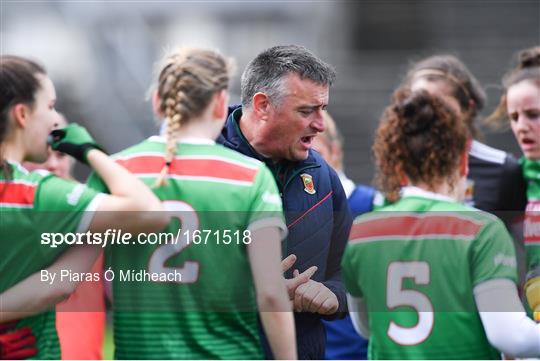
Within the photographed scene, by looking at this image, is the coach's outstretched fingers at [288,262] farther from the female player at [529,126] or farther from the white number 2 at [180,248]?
the female player at [529,126]

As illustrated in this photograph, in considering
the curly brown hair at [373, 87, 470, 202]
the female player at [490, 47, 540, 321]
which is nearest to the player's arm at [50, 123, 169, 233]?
the curly brown hair at [373, 87, 470, 202]

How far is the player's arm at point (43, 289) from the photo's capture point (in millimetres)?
3021

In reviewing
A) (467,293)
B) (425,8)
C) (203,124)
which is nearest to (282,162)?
(203,124)

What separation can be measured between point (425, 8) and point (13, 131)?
30.1ft

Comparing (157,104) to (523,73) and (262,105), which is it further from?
(523,73)

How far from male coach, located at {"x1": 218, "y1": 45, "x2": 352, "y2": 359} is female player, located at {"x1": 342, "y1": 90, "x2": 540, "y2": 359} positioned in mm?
109

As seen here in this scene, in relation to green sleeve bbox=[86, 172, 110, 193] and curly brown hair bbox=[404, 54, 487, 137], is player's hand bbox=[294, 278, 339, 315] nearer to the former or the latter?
→ green sleeve bbox=[86, 172, 110, 193]

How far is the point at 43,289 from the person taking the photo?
3014 millimetres

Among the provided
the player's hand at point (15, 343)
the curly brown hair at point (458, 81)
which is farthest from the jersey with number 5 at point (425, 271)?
the curly brown hair at point (458, 81)

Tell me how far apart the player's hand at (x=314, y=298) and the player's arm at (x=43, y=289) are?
0.59 metres

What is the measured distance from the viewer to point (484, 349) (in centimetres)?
322

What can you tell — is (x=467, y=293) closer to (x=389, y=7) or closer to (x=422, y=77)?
(x=422, y=77)

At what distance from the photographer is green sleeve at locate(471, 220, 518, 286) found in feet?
10.3

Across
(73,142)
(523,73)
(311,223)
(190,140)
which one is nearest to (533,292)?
(311,223)
